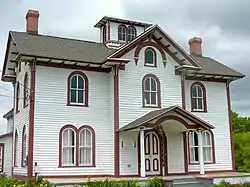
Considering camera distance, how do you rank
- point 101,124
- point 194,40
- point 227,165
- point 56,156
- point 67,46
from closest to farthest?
1. point 56,156
2. point 101,124
3. point 67,46
4. point 227,165
5. point 194,40

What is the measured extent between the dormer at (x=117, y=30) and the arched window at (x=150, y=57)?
4.15 m

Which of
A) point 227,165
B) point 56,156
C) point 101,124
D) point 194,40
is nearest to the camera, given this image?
point 56,156

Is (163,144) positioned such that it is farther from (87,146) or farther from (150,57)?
(150,57)

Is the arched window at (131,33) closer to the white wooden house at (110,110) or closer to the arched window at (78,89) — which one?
the white wooden house at (110,110)

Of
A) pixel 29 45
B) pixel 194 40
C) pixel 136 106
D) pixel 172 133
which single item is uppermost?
pixel 194 40

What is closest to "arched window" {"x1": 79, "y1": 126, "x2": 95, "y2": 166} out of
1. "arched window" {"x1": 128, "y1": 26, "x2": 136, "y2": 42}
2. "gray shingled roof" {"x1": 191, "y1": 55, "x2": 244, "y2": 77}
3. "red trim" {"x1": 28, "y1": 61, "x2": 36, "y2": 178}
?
"red trim" {"x1": 28, "y1": 61, "x2": 36, "y2": 178}

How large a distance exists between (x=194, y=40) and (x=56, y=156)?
15141 millimetres

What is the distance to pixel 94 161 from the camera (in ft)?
69.4

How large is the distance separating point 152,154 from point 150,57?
577 cm

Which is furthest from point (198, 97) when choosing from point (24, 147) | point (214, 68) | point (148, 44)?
point (24, 147)

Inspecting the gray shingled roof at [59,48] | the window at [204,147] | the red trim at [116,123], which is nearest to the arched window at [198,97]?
the window at [204,147]

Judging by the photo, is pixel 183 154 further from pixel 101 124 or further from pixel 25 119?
pixel 25 119

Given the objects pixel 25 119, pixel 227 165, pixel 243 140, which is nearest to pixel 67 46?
pixel 25 119

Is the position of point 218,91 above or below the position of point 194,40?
below
